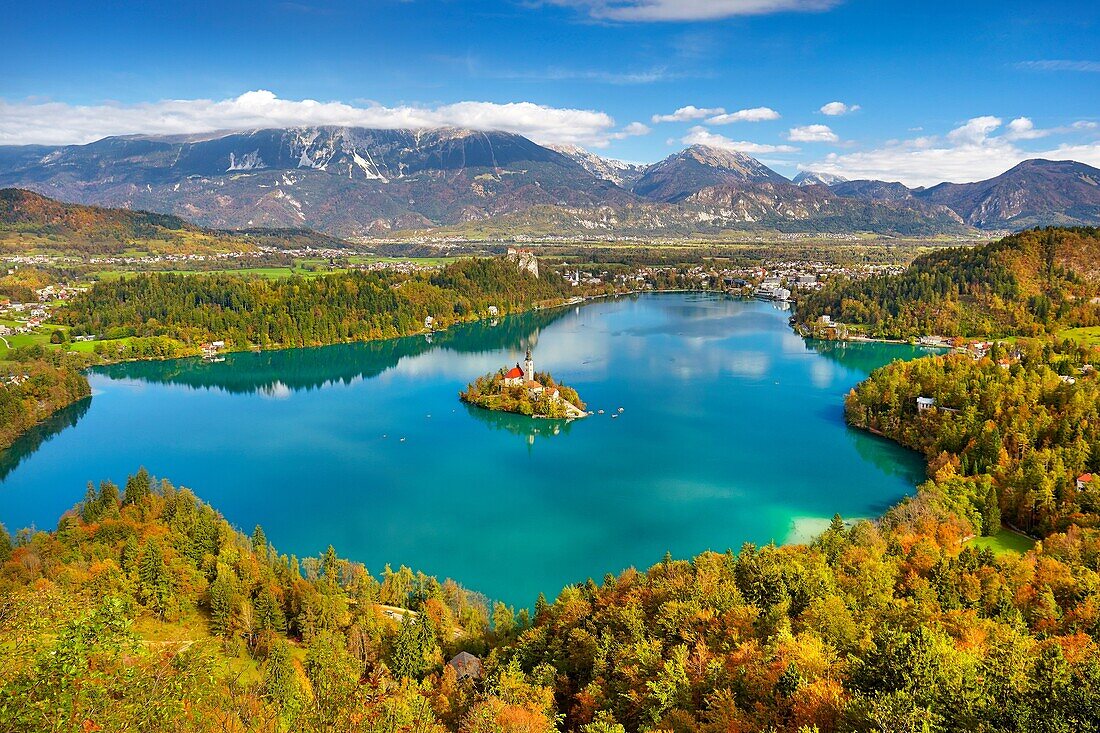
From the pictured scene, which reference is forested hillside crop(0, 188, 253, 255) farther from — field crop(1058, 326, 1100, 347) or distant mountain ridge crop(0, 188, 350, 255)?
field crop(1058, 326, 1100, 347)

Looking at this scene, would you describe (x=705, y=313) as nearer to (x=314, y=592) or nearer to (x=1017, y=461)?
(x=1017, y=461)

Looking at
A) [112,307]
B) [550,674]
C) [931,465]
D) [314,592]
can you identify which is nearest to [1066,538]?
[931,465]

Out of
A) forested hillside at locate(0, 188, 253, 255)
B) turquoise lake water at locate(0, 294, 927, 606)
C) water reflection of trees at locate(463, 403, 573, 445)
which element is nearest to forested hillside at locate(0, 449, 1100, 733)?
turquoise lake water at locate(0, 294, 927, 606)

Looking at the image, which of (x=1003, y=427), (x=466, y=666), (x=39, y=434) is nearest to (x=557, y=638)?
(x=466, y=666)

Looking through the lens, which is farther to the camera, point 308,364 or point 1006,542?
point 308,364

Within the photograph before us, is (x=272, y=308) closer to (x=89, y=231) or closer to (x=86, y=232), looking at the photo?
(x=86, y=232)

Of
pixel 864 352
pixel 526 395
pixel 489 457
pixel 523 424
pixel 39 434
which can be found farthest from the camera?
pixel 864 352

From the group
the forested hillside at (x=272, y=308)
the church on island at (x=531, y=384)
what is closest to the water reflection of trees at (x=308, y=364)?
the forested hillside at (x=272, y=308)

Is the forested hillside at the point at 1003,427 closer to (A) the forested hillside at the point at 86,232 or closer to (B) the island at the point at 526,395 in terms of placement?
(B) the island at the point at 526,395
